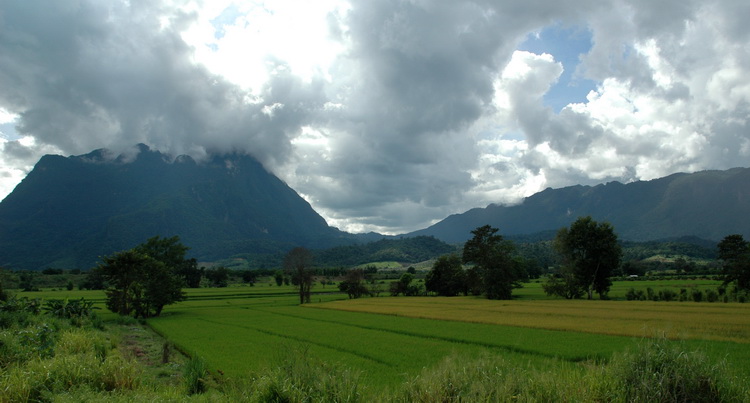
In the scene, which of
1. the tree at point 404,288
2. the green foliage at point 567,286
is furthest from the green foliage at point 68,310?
the tree at point 404,288

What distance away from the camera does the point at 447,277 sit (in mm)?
91875

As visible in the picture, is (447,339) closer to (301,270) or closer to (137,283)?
(137,283)

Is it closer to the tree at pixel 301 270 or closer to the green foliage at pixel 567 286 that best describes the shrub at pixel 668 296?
the green foliage at pixel 567 286

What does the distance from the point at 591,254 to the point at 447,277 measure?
34.7 m

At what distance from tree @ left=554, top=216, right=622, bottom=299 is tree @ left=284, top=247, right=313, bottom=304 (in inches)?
1871

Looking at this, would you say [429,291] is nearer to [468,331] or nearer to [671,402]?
[468,331]

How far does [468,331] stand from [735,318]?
67.6ft

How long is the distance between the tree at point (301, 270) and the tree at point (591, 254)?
4752 centimetres

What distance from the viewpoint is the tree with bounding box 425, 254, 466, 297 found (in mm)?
91044

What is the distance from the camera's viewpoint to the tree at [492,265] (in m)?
71.1

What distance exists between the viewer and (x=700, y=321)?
97.5ft

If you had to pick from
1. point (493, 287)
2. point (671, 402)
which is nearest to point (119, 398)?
point (671, 402)

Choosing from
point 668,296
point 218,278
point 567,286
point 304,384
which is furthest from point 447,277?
point 304,384

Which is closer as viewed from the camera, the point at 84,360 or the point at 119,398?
the point at 119,398
